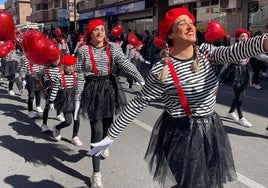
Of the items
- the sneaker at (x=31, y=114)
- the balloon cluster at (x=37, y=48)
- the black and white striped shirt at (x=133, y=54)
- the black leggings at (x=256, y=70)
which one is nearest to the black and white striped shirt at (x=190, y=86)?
the balloon cluster at (x=37, y=48)

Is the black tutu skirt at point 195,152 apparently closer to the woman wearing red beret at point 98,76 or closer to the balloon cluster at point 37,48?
the woman wearing red beret at point 98,76

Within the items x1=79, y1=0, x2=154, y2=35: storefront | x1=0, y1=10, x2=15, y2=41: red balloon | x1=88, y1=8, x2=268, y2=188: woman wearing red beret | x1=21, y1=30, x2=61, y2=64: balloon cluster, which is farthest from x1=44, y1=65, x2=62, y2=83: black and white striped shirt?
x1=79, y1=0, x2=154, y2=35: storefront

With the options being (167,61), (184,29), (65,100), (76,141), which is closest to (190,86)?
(167,61)

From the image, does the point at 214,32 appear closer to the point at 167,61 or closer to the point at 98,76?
the point at 98,76

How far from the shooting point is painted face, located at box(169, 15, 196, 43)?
111 inches

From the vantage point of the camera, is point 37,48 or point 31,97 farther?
point 31,97

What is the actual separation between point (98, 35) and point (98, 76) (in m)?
0.48

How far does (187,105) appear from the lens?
9.39 feet

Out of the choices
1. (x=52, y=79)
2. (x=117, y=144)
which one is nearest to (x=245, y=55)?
(x=117, y=144)

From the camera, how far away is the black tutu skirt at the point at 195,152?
289cm

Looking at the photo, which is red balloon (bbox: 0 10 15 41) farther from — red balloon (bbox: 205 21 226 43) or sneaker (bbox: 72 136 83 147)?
red balloon (bbox: 205 21 226 43)

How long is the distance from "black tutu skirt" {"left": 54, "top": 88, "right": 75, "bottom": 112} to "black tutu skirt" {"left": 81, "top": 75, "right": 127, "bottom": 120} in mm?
1503

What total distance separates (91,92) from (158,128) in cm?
172

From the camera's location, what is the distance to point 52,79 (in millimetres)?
6691
